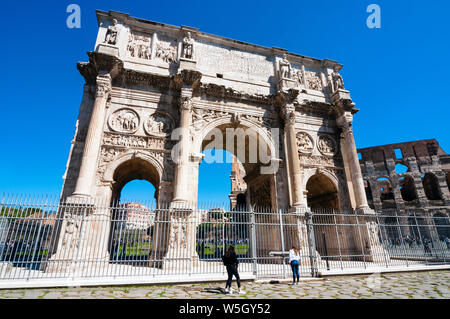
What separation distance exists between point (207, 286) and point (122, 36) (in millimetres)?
12457

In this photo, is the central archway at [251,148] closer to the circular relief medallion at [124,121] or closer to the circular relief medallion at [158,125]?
the circular relief medallion at [158,125]

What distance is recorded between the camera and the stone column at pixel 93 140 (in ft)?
30.2

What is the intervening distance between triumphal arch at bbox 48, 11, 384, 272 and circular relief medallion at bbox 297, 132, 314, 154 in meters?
0.07

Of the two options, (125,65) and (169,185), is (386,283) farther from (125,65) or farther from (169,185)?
(125,65)

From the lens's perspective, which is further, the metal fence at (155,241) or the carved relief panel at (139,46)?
the carved relief panel at (139,46)

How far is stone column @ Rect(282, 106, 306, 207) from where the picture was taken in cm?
1178

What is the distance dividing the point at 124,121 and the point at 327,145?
11.2 meters

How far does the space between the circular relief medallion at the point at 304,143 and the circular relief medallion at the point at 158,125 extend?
7073mm

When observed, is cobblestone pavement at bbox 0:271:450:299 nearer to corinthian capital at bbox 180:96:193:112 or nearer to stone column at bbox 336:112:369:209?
stone column at bbox 336:112:369:209

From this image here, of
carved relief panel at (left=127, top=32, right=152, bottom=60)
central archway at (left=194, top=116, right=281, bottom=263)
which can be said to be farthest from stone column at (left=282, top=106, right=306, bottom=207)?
carved relief panel at (left=127, top=32, right=152, bottom=60)

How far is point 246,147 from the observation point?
1516 centimetres

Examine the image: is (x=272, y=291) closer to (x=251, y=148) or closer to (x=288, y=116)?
(x=288, y=116)

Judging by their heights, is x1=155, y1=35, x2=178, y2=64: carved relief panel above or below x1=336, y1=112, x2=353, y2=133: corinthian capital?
above

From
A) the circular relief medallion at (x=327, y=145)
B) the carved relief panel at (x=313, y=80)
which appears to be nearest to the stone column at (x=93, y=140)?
A: the circular relief medallion at (x=327, y=145)
